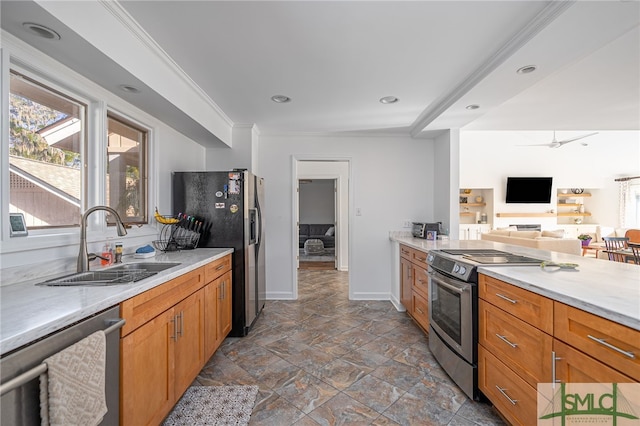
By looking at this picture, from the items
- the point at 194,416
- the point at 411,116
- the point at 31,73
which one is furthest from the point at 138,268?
the point at 411,116

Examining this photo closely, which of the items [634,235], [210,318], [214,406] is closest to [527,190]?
[634,235]

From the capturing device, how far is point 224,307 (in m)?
2.62

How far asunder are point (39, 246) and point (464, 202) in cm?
903

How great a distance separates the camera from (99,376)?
1.06 metres

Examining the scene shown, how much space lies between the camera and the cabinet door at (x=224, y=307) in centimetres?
251

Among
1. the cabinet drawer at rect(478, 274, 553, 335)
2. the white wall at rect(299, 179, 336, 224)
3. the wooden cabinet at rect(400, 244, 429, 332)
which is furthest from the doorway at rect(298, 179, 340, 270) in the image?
the cabinet drawer at rect(478, 274, 553, 335)

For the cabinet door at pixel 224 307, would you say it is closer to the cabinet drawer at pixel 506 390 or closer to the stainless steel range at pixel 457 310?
the stainless steel range at pixel 457 310

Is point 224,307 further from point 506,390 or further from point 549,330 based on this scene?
point 549,330

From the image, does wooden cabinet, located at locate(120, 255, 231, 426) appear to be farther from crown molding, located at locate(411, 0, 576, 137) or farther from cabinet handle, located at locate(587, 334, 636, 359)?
crown molding, located at locate(411, 0, 576, 137)

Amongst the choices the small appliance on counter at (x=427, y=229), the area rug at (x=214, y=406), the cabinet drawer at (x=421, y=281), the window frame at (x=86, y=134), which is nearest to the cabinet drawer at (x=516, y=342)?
the cabinet drawer at (x=421, y=281)

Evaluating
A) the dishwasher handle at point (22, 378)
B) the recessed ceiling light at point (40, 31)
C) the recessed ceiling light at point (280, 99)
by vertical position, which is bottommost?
the dishwasher handle at point (22, 378)

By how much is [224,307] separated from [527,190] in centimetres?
872

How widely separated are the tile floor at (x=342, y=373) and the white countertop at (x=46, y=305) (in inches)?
43.8

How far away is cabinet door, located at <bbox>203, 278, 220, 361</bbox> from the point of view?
2199 millimetres
